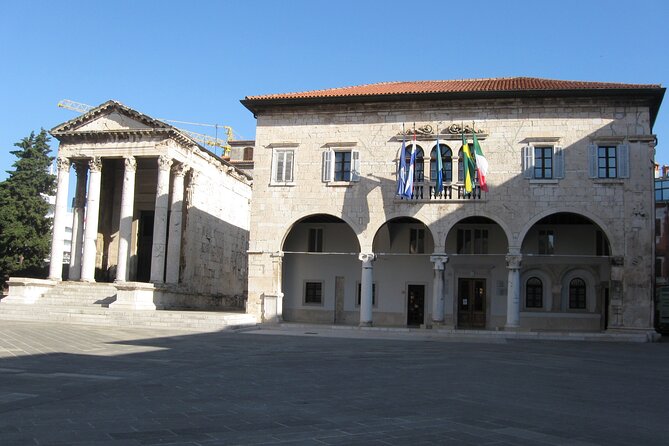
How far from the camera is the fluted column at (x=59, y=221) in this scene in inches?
1331

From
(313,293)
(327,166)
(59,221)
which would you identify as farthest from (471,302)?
(59,221)

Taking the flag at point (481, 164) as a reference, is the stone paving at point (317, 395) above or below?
below

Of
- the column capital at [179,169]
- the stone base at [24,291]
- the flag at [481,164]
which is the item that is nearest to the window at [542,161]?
the flag at [481,164]

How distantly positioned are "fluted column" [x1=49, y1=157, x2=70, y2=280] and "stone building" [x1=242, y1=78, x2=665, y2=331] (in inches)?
478

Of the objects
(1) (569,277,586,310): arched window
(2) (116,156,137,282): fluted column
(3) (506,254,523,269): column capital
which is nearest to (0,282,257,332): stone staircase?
(2) (116,156,137,282): fluted column

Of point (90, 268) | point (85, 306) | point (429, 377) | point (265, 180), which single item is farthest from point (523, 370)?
point (90, 268)

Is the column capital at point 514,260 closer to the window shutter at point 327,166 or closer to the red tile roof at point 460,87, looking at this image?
the red tile roof at point 460,87

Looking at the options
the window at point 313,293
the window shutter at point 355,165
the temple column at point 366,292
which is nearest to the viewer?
the temple column at point 366,292

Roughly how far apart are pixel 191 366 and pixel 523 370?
6825 mm

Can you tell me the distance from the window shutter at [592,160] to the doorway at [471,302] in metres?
7.05

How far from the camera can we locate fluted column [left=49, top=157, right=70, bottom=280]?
111 feet

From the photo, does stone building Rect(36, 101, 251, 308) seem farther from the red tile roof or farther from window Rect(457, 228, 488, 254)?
window Rect(457, 228, 488, 254)

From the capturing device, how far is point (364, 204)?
2758cm

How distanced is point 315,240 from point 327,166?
4.89 m
